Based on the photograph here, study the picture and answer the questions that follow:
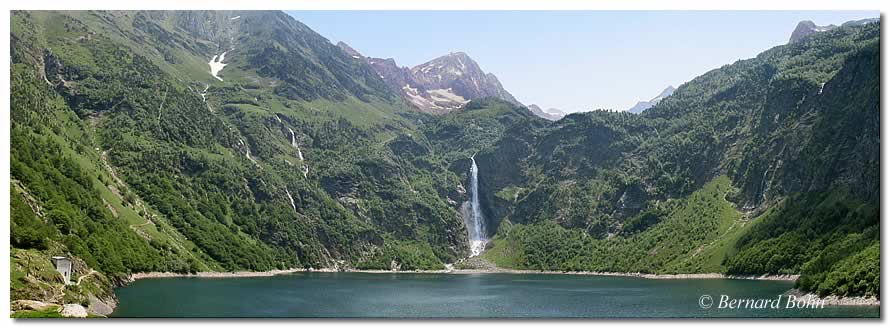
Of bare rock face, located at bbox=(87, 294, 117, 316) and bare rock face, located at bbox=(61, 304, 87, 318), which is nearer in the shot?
bare rock face, located at bbox=(61, 304, 87, 318)

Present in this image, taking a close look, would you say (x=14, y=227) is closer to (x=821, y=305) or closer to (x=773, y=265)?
(x=821, y=305)

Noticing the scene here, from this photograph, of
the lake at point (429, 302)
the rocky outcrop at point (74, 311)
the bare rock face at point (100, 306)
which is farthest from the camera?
the lake at point (429, 302)

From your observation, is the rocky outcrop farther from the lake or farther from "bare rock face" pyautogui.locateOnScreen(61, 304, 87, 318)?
the lake

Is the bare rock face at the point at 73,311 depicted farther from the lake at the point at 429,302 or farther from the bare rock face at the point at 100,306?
the lake at the point at 429,302

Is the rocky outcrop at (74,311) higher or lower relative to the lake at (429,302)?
higher

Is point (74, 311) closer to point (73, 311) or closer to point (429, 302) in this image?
point (73, 311)

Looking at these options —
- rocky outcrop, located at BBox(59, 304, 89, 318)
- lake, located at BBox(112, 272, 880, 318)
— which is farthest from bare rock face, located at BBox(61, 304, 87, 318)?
lake, located at BBox(112, 272, 880, 318)

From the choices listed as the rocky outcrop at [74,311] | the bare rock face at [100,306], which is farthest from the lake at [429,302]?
the rocky outcrop at [74,311]
